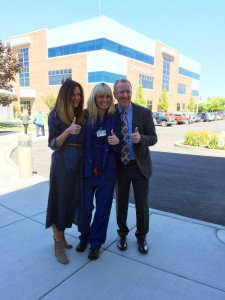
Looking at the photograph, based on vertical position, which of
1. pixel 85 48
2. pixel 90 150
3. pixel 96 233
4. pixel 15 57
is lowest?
pixel 96 233

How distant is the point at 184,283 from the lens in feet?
8.00

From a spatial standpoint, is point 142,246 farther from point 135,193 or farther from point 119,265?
point 135,193

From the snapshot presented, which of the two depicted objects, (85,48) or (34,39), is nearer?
(85,48)

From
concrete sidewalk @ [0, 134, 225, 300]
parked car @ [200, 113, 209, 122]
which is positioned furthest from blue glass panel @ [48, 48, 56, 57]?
concrete sidewalk @ [0, 134, 225, 300]

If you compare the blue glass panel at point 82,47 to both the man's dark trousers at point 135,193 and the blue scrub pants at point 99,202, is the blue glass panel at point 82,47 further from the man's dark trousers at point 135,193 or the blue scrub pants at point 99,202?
the blue scrub pants at point 99,202

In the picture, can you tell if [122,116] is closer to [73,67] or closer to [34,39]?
[73,67]

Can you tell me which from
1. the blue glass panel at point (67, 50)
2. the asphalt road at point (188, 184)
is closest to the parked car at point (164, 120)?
the asphalt road at point (188, 184)

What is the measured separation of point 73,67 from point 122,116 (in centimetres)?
4250

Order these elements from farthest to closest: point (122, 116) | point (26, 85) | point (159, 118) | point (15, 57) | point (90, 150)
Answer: point (26, 85)
point (159, 118)
point (15, 57)
point (122, 116)
point (90, 150)

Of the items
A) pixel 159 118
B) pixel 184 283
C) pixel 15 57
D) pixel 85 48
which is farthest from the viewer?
pixel 85 48

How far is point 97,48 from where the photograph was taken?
1550 inches

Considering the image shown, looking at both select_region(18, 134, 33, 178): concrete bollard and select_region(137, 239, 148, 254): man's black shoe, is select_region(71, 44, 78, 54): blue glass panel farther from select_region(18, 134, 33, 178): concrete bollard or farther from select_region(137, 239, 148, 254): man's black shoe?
select_region(137, 239, 148, 254): man's black shoe

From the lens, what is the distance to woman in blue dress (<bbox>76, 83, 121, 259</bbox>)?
2.64 m

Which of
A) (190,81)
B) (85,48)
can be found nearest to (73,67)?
(85,48)
